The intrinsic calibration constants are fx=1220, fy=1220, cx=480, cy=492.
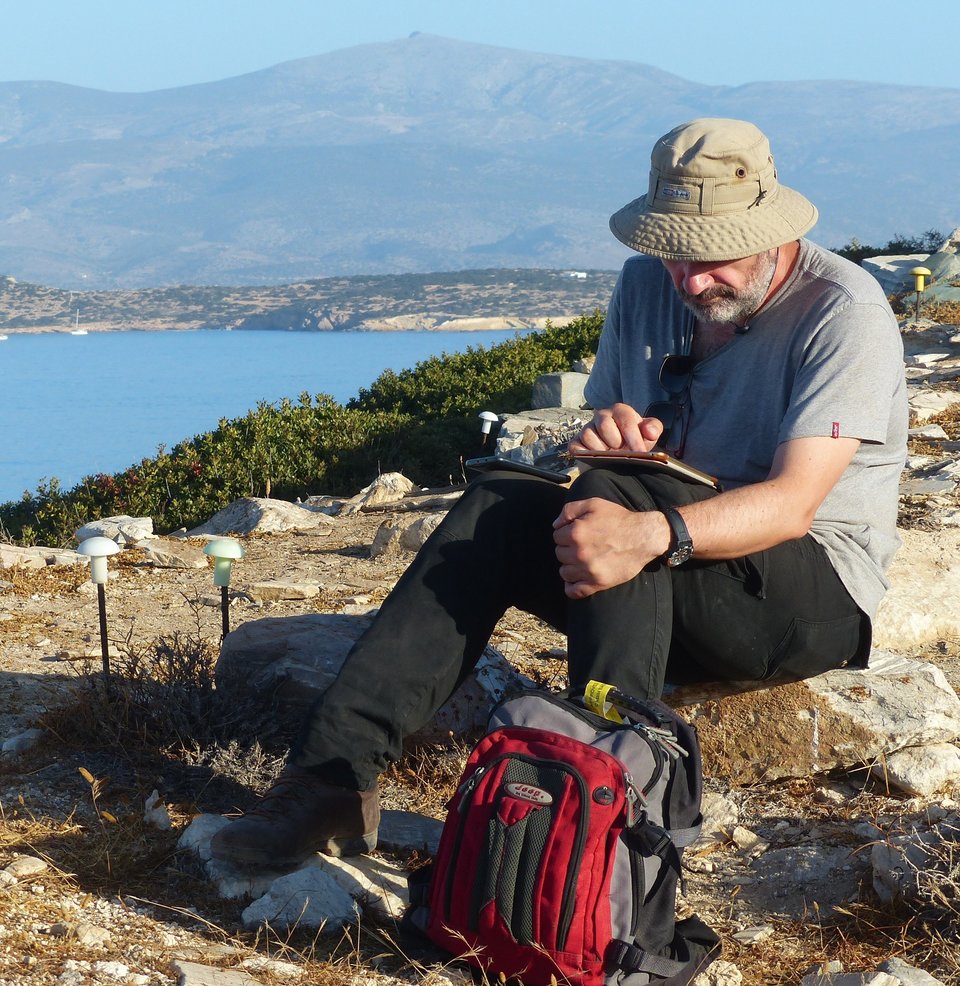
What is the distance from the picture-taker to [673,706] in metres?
3.27

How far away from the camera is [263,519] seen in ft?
23.7

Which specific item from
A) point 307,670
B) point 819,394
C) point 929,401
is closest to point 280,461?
point 929,401

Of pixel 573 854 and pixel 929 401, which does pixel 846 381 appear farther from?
pixel 929 401

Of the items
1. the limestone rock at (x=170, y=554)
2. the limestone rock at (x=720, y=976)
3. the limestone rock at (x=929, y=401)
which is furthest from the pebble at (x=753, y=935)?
the limestone rock at (x=929, y=401)

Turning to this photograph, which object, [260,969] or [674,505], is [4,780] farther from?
[674,505]

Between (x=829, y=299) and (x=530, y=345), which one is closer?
(x=829, y=299)

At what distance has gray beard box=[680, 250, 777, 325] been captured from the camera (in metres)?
2.90

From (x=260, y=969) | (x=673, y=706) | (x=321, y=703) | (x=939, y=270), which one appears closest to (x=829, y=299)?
(x=673, y=706)

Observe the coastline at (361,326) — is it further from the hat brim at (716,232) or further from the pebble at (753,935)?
the pebble at (753,935)

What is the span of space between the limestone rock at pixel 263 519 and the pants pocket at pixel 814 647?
461 cm

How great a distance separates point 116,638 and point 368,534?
235 cm

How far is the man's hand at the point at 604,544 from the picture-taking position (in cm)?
245

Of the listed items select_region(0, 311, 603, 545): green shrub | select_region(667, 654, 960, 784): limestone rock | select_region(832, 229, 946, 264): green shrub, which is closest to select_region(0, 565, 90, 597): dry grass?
select_region(0, 311, 603, 545): green shrub

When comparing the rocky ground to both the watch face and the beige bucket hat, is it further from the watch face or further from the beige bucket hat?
the beige bucket hat
